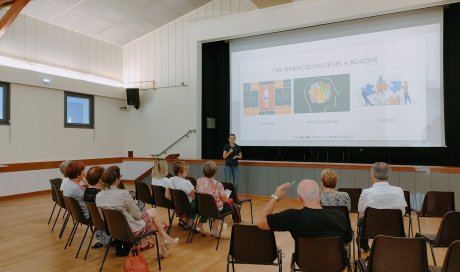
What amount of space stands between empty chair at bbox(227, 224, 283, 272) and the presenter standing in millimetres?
4618

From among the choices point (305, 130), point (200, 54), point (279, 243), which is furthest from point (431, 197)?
point (200, 54)

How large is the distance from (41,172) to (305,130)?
6180 millimetres

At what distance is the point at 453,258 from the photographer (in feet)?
6.97

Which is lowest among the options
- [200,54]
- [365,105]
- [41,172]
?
[41,172]

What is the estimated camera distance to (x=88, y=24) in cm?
855

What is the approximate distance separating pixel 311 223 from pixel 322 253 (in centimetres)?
21

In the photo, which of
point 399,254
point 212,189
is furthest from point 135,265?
point 399,254

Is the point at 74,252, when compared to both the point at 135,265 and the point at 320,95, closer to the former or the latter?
the point at 135,265

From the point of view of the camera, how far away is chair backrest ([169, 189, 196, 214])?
13.8 feet

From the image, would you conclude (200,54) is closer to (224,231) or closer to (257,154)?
(257,154)

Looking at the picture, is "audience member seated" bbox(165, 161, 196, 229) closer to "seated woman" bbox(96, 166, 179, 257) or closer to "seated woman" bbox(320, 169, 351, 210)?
"seated woman" bbox(96, 166, 179, 257)

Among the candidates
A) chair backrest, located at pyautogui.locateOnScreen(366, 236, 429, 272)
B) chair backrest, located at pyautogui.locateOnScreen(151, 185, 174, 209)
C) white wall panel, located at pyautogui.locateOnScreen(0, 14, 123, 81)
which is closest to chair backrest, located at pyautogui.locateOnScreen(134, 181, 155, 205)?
chair backrest, located at pyautogui.locateOnScreen(151, 185, 174, 209)

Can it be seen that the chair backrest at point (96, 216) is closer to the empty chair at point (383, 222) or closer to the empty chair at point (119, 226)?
the empty chair at point (119, 226)

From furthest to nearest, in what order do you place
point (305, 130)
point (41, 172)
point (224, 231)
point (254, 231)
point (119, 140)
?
point (119, 140) < point (41, 172) < point (305, 130) < point (224, 231) < point (254, 231)
